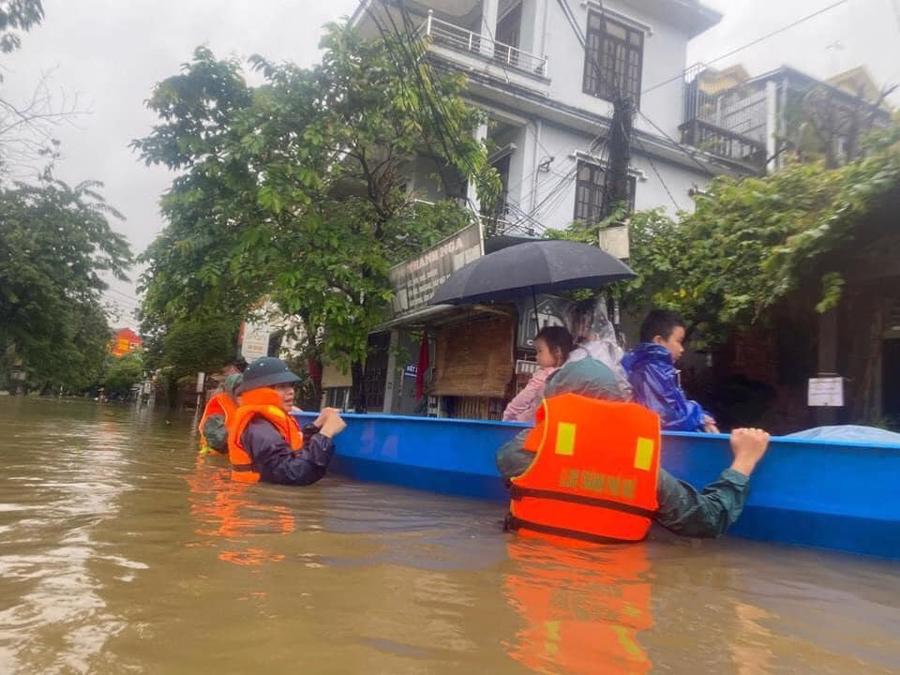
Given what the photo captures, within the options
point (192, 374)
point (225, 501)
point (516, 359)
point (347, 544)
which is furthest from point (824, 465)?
point (192, 374)

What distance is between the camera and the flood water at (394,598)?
1.76m

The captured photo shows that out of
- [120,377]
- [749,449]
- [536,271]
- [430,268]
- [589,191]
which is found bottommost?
[749,449]

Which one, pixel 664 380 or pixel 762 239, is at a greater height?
pixel 762 239

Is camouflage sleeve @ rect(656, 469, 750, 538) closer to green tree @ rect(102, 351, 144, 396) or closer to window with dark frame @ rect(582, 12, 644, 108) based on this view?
window with dark frame @ rect(582, 12, 644, 108)

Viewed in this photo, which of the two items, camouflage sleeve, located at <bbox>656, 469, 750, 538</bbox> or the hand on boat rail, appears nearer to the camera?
camouflage sleeve, located at <bbox>656, 469, 750, 538</bbox>

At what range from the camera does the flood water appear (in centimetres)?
176

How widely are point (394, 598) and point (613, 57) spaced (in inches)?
555

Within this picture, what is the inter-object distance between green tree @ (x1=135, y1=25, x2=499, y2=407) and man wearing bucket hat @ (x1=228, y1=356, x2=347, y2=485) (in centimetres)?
333

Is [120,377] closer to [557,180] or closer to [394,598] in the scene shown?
[557,180]

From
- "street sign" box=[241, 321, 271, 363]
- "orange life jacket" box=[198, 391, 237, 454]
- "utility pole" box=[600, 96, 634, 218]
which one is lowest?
"orange life jacket" box=[198, 391, 237, 454]

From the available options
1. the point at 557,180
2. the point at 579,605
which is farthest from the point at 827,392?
the point at 557,180

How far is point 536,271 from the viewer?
18.5ft

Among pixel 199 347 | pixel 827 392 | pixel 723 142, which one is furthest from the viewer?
pixel 199 347

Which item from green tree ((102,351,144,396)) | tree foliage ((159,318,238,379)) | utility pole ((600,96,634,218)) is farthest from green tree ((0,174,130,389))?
green tree ((102,351,144,396))
